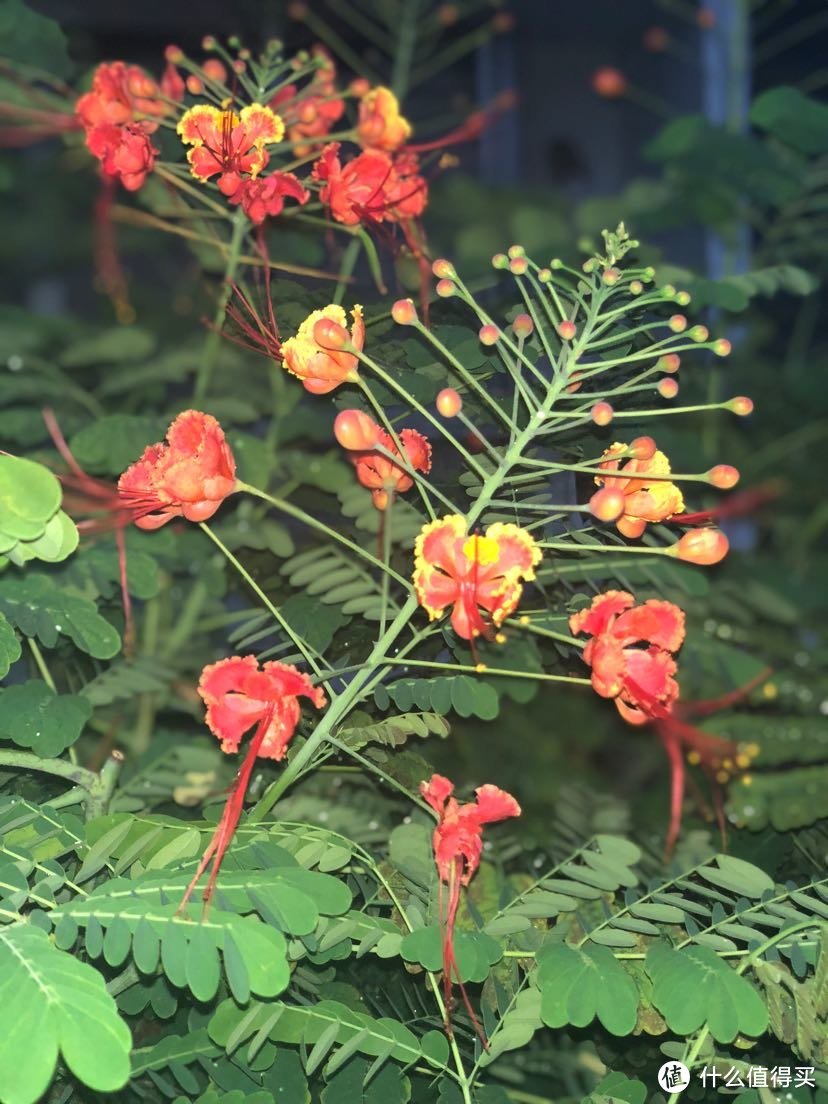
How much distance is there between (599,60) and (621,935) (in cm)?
204

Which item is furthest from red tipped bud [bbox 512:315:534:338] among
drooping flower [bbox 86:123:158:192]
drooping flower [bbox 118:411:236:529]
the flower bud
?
drooping flower [bbox 86:123:158:192]

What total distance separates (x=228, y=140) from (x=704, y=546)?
0.31 metres

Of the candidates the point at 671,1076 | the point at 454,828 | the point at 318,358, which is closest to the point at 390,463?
the point at 318,358

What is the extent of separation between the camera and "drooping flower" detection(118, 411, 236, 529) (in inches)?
21.0

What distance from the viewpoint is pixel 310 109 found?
0.71 metres

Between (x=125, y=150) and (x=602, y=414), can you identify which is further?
(x=125, y=150)

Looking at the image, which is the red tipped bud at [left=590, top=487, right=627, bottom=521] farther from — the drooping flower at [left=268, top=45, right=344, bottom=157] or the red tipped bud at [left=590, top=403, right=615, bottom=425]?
the drooping flower at [left=268, top=45, right=344, bottom=157]

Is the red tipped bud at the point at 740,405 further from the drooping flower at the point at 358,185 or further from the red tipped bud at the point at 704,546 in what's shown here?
the drooping flower at the point at 358,185

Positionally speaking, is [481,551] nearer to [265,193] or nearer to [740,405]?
[740,405]

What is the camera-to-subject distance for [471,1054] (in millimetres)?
568

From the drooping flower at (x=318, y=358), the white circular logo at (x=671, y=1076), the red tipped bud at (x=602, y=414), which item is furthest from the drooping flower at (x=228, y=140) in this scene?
the white circular logo at (x=671, y=1076)

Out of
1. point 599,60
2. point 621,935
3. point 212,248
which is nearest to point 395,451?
point 621,935

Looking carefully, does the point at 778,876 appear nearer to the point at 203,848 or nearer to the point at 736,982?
the point at 736,982

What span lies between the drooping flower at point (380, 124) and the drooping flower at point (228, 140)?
0.27ft
